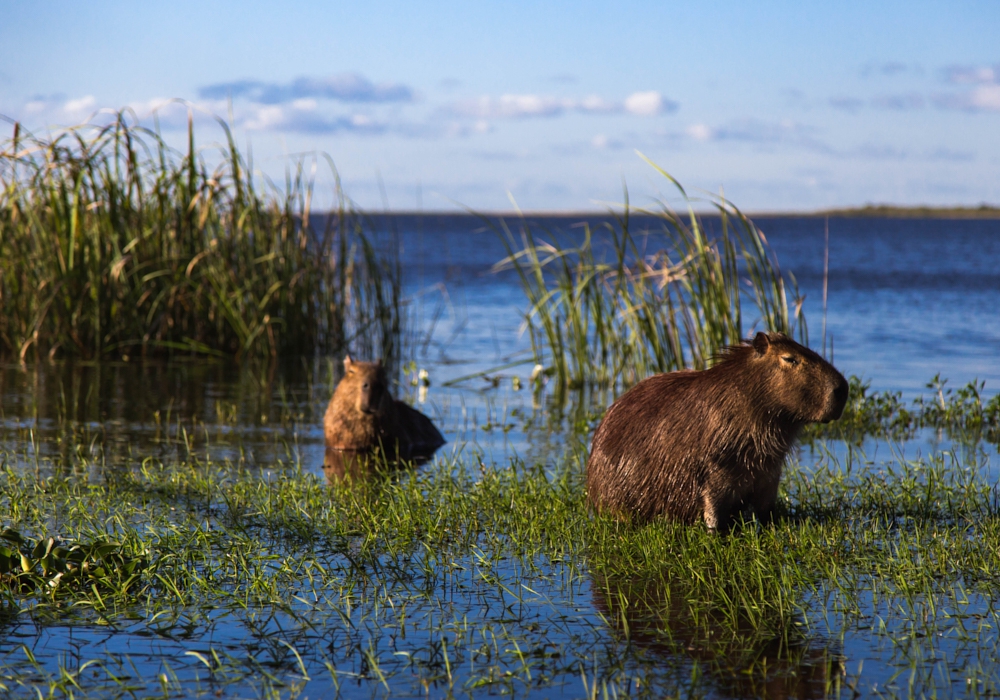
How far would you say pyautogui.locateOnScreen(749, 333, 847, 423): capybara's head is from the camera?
4617 millimetres

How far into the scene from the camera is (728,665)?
324cm

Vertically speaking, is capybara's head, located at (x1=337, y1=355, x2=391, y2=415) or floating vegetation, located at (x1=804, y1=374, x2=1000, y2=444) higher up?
capybara's head, located at (x1=337, y1=355, x2=391, y2=415)

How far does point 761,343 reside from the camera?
470 cm

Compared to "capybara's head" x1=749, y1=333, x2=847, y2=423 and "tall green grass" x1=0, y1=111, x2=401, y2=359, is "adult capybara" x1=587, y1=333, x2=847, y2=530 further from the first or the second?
"tall green grass" x1=0, y1=111, x2=401, y2=359

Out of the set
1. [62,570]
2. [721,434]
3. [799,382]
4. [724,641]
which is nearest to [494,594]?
[724,641]

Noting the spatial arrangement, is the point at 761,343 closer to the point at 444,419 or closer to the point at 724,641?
the point at 724,641

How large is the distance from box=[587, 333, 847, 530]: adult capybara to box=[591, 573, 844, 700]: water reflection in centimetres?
80

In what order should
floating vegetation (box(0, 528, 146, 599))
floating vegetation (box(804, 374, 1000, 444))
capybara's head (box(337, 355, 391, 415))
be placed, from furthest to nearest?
floating vegetation (box(804, 374, 1000, 444)) < capybara's head (box(337, 355, 391, 415)) < floating vegetation (box(0, 528, 146, 599))

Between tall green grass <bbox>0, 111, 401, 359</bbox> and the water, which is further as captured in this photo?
tall green grass <bbox>0, 111, 401, 359</bbox>

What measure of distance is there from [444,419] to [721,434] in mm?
4454

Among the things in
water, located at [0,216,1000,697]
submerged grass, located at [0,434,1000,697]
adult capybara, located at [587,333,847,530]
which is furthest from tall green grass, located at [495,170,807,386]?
adult capybara, located at [587,333,847,530]

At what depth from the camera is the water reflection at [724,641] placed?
3.13 metres

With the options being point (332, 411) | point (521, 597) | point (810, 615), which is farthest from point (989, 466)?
point (332, 411)

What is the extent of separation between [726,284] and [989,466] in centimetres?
276
